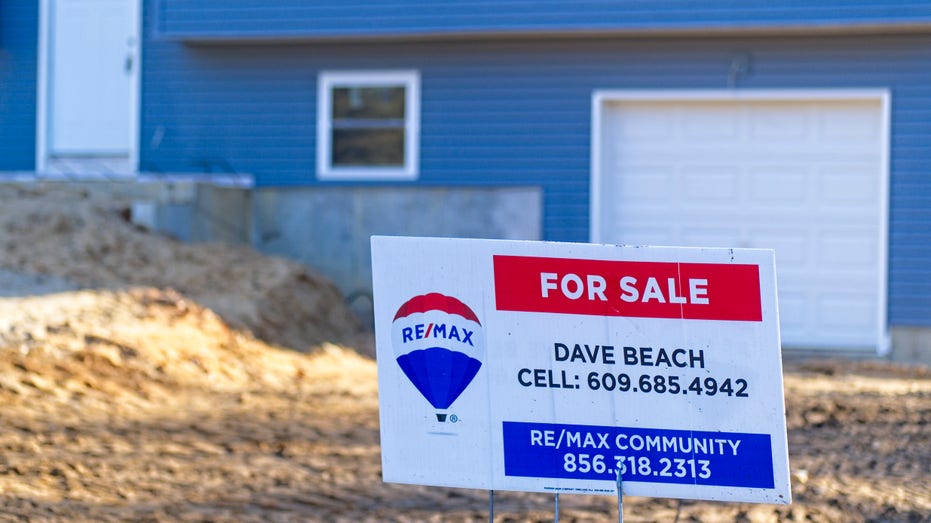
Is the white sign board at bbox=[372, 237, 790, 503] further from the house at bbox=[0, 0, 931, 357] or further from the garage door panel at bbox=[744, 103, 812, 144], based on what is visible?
the garage door panel at bbox=[744, 103, 812, 144]

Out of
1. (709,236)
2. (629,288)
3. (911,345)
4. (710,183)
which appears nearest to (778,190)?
(710,183)

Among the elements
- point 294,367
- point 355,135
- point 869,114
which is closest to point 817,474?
point 294,367

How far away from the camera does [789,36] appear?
1316 centimetres

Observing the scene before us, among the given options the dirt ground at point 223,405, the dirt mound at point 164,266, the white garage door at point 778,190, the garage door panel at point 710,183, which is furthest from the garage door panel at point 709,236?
the dirt mound at point 164,266

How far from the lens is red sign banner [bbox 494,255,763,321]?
14.5 feet

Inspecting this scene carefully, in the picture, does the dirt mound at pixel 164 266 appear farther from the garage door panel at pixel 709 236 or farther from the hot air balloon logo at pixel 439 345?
the hot air balloon logo at pixel 439 345

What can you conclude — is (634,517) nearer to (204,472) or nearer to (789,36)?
(204,472)

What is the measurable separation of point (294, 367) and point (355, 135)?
13.9ft

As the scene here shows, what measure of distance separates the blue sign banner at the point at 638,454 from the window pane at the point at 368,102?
→ 1007cm

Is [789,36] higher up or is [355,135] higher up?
[789,36]

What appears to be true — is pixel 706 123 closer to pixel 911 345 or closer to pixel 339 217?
pixel 911 345

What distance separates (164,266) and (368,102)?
3.51m

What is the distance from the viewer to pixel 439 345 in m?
4.58

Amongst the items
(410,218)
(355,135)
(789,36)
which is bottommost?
(410,218)
